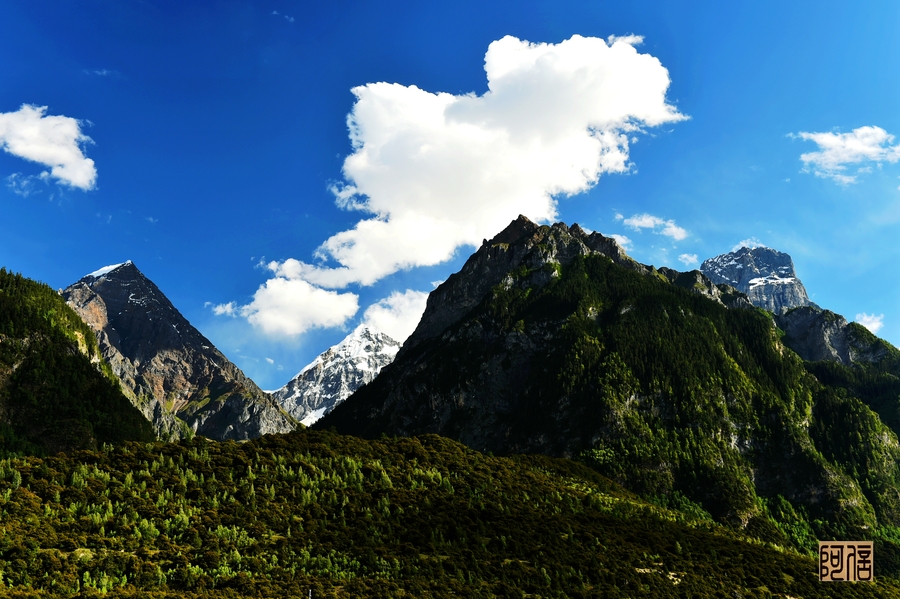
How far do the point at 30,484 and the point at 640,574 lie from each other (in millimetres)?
92894

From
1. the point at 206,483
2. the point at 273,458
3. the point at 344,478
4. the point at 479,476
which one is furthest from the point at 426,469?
the point at 206,483

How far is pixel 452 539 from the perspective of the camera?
96.1 m

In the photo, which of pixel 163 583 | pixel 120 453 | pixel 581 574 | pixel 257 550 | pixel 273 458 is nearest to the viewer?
pixel 163 583

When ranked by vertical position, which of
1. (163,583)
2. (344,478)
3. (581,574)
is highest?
(344,478)

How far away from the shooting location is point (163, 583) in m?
69.3

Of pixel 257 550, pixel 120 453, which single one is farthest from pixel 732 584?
pixel 120 453

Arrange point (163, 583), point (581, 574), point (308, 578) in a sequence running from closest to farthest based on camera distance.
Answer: point (163, 583) → point (308, 578) → point (581, 574)

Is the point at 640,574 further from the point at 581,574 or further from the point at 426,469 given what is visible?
the point at 426,469

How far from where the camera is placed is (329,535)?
294 feet

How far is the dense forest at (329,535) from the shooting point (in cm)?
7188

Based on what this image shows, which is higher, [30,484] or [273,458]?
[273,458]

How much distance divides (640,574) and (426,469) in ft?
174

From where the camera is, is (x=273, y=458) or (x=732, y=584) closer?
(x=732, y=584)

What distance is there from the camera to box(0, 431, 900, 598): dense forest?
236 feet
